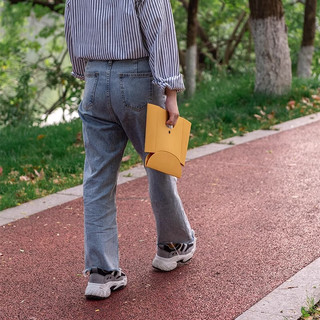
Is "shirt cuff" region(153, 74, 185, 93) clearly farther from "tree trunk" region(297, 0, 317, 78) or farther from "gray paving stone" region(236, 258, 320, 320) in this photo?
"tree trunk" region(297, 0, 317, 78)

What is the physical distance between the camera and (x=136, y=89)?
3.56 m

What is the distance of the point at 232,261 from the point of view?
4297mm

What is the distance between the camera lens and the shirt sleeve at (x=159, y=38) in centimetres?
347

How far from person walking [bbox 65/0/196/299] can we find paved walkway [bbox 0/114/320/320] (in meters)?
0.25

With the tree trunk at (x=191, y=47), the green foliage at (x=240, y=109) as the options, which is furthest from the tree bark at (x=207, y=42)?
the green foliage at (x=240, y=109)

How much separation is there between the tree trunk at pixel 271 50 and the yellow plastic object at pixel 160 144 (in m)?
7.39

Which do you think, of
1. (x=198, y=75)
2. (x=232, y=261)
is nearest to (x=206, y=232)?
(x=232, y=261)

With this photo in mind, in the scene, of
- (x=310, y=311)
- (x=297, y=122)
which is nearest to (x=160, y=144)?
(x=310, y=311)

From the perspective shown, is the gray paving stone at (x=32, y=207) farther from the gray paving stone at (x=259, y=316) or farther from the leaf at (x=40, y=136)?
the leaf at (x=40, y=136)

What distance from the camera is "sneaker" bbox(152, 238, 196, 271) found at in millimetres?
4141

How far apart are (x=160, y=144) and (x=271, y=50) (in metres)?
7.67

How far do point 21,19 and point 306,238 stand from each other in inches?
570

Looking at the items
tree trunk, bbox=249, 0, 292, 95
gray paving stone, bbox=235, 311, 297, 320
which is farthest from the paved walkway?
tree trunk, bbox=249, 0, 292, 95

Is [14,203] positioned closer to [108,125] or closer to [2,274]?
[2,274]
